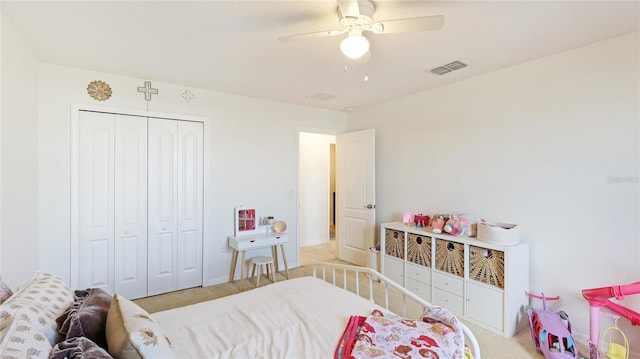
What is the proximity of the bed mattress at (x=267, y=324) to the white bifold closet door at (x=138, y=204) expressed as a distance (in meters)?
1.91

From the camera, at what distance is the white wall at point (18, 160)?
79.9 inches

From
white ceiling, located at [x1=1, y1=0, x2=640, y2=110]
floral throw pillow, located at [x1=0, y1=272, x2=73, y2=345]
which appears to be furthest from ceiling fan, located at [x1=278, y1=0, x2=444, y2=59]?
floral throw pillow, located at [x1=0, y1=272, x2=73, y2=345]

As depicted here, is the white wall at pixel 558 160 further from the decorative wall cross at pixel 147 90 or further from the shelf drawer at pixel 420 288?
the decorative wall cross at pixel 147 90

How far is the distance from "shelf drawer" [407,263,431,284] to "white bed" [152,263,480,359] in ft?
4.65

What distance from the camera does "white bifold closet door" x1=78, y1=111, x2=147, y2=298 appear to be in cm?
313

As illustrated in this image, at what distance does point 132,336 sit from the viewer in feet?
3.68

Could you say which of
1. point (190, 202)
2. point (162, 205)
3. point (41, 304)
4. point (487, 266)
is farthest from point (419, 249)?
point (41, 304)

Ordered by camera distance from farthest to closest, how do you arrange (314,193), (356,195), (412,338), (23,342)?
1. (314,193)
2. (356,195)
3. (412,338)
4. (23,342)

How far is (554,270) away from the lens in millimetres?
2674

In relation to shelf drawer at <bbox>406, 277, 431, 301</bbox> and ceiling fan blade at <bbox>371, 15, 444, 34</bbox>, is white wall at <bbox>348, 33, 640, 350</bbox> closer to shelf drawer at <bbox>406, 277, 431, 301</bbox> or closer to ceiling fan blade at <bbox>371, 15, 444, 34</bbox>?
shelf drawer at <bbox>406, 277, 431, 301</bbox>

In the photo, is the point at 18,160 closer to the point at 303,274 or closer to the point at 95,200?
the point at 95,200

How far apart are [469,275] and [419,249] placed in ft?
1.89

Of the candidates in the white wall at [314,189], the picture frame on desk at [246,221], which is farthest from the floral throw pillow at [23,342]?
the white wall at [314,189]

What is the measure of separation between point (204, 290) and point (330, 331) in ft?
8.54
